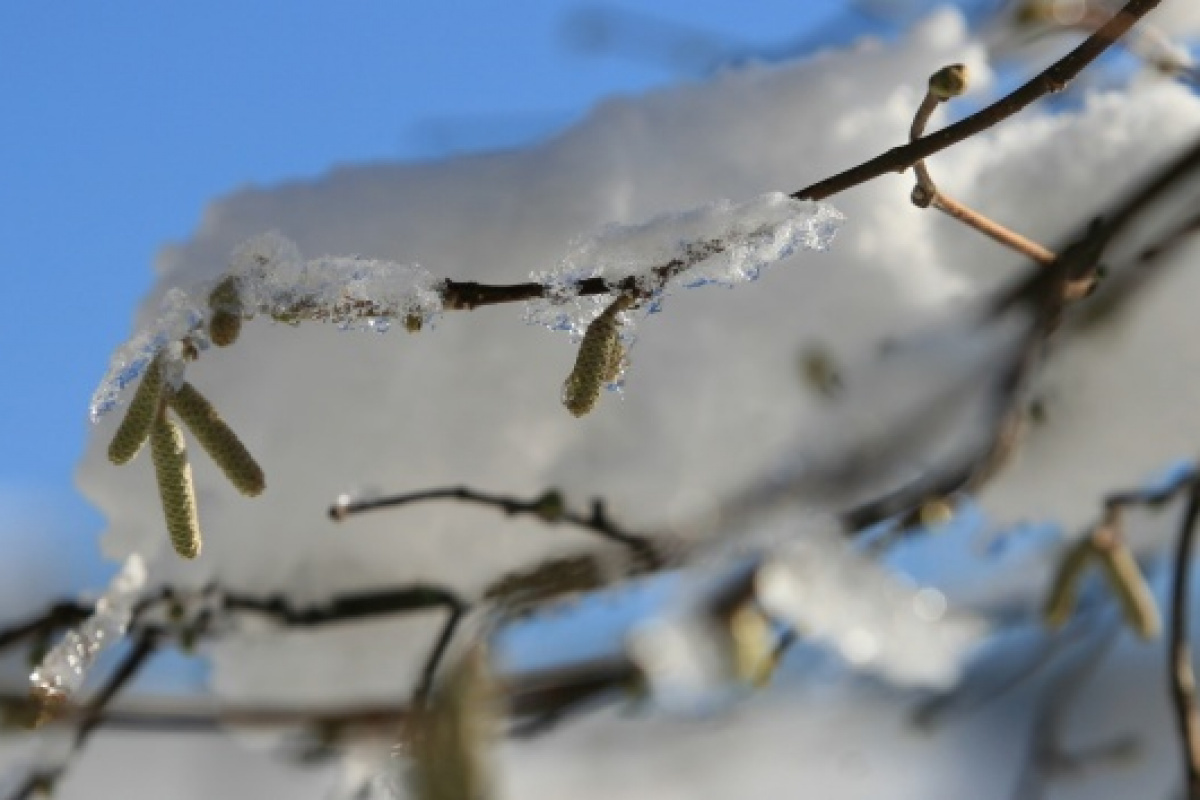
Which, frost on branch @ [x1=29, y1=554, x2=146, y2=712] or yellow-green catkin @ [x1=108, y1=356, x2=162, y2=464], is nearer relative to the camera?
yellow-green catkin @ [x1=108, y1=356, x2=162, y2=464]

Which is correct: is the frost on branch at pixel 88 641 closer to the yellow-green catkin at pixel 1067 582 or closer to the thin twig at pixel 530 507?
the thin twig at pixel 530 507

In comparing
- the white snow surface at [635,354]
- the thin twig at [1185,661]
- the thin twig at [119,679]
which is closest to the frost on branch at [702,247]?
the white snow surface at [635,354]

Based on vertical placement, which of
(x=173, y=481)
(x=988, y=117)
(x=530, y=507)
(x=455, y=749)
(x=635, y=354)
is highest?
(x=635, y=354)

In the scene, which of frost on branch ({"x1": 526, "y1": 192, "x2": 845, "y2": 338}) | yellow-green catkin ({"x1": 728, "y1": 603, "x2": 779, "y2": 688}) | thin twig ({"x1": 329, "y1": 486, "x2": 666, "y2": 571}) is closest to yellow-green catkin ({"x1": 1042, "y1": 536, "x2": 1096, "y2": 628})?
yellow-green catkin ({"x1": 728, "y1": 603, "x2": 779, "y2": 688})

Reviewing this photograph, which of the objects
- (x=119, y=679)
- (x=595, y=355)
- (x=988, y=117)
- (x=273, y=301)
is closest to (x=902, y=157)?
(x=988, y=117)

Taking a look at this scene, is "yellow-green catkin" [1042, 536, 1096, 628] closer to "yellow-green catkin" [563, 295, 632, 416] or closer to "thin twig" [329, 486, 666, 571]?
"thin twig" [329, 486, 666, 571]

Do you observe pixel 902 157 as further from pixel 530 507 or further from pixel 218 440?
pixel 530 507
